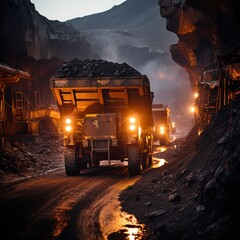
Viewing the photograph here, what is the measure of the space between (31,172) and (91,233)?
7.59 meters

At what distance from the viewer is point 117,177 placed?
34.9ft

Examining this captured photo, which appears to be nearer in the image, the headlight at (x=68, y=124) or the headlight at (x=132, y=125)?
the headlight at (x=132, y=125)

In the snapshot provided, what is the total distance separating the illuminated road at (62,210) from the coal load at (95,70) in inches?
133

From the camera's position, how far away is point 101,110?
36.3ft

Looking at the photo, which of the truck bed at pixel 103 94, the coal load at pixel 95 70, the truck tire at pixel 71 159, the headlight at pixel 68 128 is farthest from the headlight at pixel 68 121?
the coal load at pixel 95 70

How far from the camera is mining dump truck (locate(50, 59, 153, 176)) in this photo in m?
10.4

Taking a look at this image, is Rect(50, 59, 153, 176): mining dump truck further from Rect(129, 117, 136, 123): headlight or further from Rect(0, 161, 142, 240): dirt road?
Rect(0, 161, 142, 240): dirt road

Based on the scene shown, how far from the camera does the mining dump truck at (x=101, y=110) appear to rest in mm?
10375

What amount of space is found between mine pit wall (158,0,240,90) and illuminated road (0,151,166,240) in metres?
8.59

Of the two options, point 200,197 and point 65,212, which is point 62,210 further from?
point 200,197

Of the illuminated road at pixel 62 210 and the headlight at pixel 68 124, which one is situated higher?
the headlight at pixel 68 124

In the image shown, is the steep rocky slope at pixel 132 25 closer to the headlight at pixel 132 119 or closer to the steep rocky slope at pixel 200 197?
the headlight at pixel 132 119

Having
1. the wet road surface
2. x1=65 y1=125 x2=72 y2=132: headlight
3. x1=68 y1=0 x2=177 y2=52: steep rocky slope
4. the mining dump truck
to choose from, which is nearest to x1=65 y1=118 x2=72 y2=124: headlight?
the mining dump truck

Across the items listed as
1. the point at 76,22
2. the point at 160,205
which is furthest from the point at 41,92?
the point at 76,22
